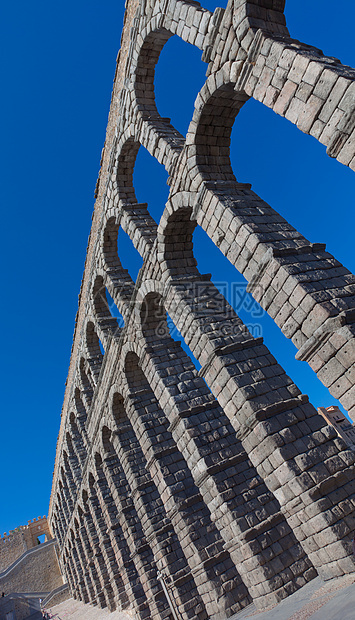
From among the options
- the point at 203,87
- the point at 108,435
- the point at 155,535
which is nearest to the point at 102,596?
the point at 108,435

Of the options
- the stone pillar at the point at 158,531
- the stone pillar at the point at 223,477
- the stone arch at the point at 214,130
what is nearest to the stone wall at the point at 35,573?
the stone pillar at the point at 158,531

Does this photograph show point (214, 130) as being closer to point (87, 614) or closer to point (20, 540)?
point (87, 614)

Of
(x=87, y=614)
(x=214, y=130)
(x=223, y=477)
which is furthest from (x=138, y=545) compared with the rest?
(x=214, y=130)

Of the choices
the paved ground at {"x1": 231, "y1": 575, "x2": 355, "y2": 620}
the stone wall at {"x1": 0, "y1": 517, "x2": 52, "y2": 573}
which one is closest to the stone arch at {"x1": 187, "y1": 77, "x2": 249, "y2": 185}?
the paved ground at {"x1": 231, "y1": 575, "x2": 355, "y2": 620}

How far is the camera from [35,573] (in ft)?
114

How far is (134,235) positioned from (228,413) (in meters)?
5.76

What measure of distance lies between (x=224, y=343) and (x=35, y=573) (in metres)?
37.1

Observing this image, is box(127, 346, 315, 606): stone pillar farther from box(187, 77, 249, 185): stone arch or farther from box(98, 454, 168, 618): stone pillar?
box(187, 77, 249, 185): stone arch

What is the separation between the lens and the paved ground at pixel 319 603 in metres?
4.53

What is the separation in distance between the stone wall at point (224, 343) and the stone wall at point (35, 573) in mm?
26965

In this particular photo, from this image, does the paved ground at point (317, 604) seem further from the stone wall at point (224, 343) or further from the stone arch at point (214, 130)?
the stone arch at point (214, 130)

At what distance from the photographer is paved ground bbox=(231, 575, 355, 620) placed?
453 centimetres

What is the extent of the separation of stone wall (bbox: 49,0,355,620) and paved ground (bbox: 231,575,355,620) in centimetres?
26

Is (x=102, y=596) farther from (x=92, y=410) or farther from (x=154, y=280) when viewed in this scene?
(x=154, y=280)
